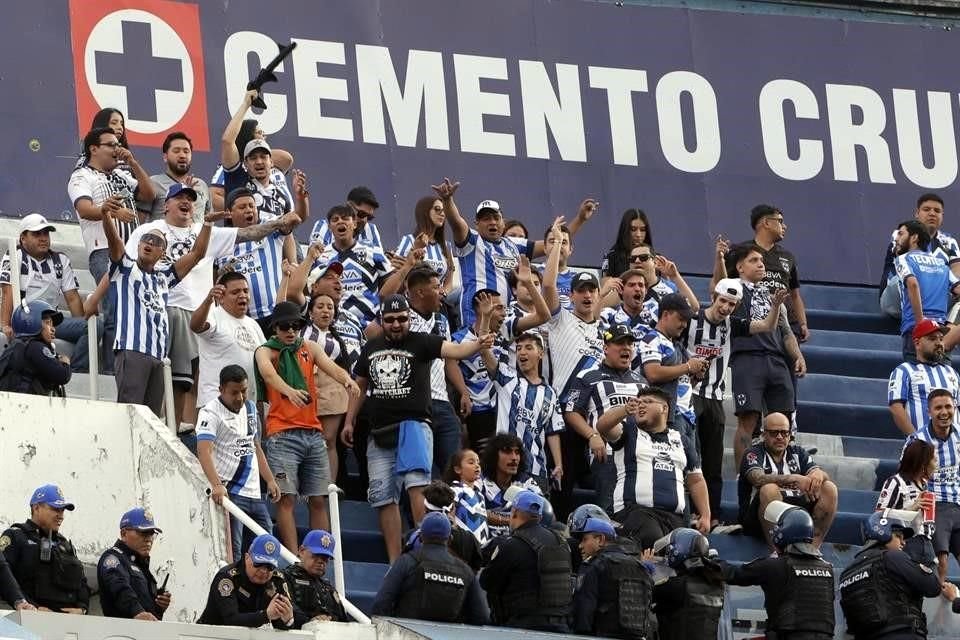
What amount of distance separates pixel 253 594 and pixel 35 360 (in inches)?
95.3

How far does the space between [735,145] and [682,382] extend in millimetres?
5865

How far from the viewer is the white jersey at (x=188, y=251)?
51.4ft

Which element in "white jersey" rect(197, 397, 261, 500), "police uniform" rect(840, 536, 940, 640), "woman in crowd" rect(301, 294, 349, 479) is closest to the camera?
"white jersey" rect(197, 397, 261, 500)

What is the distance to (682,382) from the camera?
16641mm

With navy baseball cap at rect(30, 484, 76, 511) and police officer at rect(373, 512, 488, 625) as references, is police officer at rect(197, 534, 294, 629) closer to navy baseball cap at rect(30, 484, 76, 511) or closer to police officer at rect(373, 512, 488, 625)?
police officer at rect(373, 512, 488, 625)

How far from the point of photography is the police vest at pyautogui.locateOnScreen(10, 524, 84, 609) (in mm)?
12859

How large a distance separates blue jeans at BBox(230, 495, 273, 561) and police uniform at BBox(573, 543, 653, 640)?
1806mm

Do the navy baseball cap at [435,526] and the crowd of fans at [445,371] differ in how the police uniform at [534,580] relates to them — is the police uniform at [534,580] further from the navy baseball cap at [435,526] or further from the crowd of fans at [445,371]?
the navy baseball cap at [435,526]

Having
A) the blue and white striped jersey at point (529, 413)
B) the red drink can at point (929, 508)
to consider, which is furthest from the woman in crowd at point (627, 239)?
the red drink can at point (929, 508)

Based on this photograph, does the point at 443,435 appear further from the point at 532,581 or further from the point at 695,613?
the point at 695,613

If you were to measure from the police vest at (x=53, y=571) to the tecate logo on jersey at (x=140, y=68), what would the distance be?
7081mm

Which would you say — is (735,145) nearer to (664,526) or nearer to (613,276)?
(613,276)

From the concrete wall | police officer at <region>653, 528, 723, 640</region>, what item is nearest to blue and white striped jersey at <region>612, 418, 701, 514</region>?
police officer at <region>653, 528, 723, 640</region>

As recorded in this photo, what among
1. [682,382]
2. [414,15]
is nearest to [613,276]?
[682,382]
